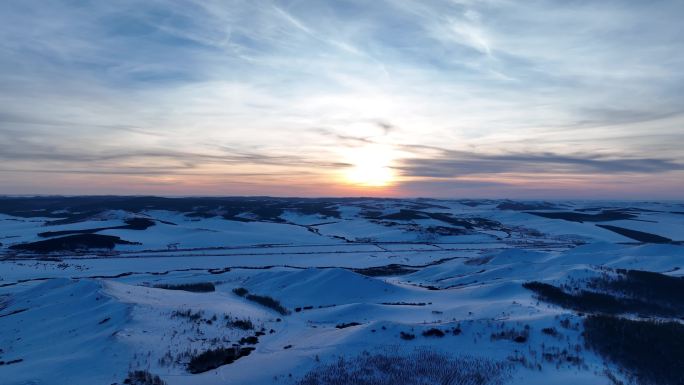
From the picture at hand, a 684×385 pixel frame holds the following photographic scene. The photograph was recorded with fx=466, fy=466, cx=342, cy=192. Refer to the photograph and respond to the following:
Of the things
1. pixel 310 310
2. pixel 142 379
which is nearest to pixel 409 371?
pixel 142 379

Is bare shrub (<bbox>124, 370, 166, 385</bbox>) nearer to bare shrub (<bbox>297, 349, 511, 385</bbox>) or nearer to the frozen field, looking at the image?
the frozen field

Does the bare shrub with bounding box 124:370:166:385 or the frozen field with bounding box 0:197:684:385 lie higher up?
the bare shrub with bounding box 124:370:166:385

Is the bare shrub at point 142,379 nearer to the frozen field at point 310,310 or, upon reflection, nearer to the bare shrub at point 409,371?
the frozen field at point 310,310

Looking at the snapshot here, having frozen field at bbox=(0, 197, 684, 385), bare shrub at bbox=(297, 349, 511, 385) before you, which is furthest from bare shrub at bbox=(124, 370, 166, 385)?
bare shrub at bbox=(297, 349, 511, 385)

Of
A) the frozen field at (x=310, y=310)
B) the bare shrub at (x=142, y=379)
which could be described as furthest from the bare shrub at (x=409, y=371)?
the bare shrub at (x=142, y=379)

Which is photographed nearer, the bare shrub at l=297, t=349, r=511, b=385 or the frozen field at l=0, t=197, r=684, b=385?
the bare shrub at l=297, t=349, r=511, b=385

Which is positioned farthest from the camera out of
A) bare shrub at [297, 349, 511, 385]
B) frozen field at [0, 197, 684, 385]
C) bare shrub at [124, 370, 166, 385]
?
frozen field at [0, 197, 684, 385]

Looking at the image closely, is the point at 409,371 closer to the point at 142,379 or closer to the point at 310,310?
the point at 142,379

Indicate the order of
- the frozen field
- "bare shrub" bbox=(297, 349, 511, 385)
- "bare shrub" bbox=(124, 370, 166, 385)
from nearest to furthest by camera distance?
"bare shrub" bbox=(124, 370, 166, 385) < "bare shrub" bbox=(297, 349, 511, 385) < the frozen field

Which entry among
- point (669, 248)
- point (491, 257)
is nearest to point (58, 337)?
point (491, 257)
